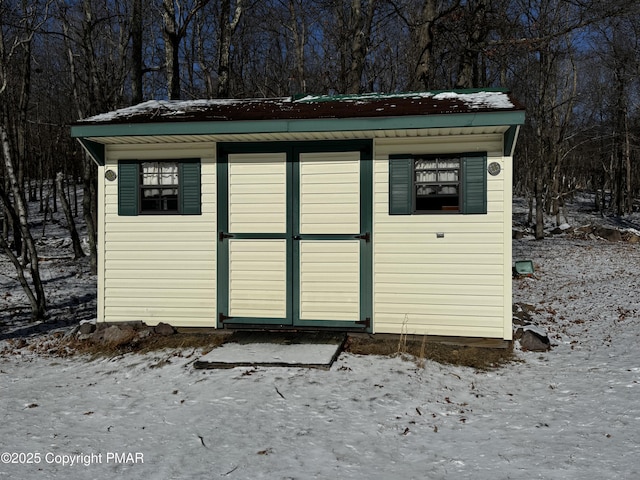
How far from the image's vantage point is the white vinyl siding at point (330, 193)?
6723 mm

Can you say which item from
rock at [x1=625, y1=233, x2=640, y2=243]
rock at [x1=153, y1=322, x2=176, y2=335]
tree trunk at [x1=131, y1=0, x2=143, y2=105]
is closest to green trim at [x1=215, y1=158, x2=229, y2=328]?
rock at [x1=153, y1=322, x2=176, y2=335]

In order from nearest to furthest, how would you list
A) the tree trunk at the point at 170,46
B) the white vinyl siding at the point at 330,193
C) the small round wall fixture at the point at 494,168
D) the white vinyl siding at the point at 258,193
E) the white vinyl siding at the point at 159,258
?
the small round wall fixture at the point at 494,168 < the white vinyl siding at the point at 330,193 < the white vinyl siding at the point at 258,193 < the white vinyl siding at the point at 159,258 < the tree trunk at the point at 170,46

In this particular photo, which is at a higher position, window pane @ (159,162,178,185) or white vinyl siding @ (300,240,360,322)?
window pane @ (159,162,178,185)

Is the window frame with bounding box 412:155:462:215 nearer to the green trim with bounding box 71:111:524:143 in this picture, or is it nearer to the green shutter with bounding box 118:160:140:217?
the green trim with bounding box 71:111:524:143

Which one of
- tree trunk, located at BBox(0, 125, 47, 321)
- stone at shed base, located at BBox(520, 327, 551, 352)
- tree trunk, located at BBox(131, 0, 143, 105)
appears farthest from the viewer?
tree trunk, located at BBox(131, 0, 143, 105)

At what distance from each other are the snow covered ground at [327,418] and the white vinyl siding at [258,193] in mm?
1921

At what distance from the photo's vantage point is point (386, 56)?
Answer: 71.8ft

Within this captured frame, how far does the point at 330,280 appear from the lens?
6.81 metres

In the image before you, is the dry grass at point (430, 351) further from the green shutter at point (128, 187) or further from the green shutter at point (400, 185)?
the green shutter at point (128, 187)

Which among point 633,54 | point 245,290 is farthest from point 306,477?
point 633,54

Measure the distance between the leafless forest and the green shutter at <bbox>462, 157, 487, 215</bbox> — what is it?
271 inches

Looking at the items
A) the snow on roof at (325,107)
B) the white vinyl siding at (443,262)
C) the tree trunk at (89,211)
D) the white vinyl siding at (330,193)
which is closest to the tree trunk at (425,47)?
the snow on roof at (325,107)

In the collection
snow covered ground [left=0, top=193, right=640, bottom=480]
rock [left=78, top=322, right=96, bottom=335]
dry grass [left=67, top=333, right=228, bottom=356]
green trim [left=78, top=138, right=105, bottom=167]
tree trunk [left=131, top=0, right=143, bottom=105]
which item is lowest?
snow covered ground [left=0, top=193, right=640, bottom=480]

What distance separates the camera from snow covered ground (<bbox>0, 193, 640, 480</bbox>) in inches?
145
